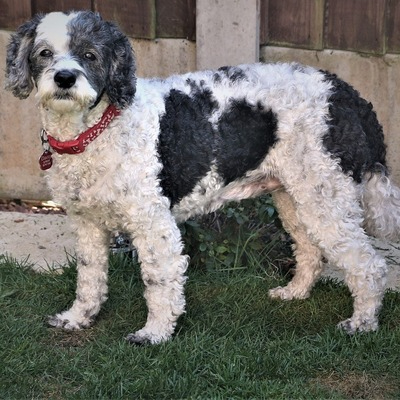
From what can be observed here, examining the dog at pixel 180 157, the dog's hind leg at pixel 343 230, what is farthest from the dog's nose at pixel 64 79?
the dog's hind leg at pixel 343 230

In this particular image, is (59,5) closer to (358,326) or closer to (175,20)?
(175,20)

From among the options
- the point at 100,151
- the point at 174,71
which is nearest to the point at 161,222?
the point at 100,151

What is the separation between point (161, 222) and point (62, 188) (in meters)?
0.54

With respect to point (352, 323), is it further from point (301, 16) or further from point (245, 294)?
point (301, 16)

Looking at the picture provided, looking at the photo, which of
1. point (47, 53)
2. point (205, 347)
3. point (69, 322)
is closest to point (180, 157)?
point (47, 53)

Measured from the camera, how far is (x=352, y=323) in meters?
5.20

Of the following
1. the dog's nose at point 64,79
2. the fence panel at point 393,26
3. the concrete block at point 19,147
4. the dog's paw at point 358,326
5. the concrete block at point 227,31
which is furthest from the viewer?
the concrete block at point 19,147

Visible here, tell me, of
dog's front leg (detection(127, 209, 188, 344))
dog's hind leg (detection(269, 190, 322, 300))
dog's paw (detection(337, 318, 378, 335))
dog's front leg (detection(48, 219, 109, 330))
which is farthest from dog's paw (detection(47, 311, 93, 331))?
dog's paw (detection(337, 318, 378, 335))

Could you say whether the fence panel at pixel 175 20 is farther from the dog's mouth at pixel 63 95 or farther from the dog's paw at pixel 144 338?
the dog's paw at pixel 144 338

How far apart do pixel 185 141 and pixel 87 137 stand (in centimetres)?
52

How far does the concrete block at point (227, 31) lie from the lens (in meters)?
6.31

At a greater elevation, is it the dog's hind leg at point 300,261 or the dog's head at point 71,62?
the dog's head at point 71,62

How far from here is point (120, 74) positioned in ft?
15.5

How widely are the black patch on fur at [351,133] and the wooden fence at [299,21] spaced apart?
142cm
